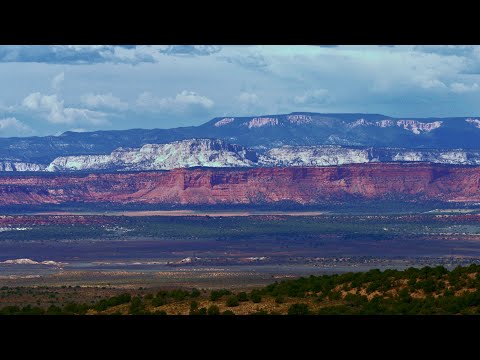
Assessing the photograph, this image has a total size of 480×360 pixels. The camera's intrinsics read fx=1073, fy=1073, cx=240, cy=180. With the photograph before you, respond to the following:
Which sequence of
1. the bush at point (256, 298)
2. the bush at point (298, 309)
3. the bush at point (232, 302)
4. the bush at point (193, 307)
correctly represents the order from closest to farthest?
the bush at point (298, 309)
the bush at point (193, 307)
the bush at point (232, 302)
the bush at point (256, 298)

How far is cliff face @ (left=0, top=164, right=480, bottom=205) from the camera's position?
18975 centimetres

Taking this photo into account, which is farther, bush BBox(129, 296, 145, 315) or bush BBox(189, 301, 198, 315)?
bush BBox(129, 296, 145, 315)

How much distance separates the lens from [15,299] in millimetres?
54906

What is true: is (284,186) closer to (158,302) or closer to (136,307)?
(158,302)

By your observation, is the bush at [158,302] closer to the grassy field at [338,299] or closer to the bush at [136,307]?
the grassy field at [338,299]

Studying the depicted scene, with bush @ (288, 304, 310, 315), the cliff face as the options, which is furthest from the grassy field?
the cliff face

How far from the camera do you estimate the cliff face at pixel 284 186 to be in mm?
189750

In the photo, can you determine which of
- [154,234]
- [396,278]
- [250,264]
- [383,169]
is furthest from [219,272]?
[383,169]

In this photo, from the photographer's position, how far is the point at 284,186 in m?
191

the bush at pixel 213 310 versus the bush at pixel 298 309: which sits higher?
the bush at pixel 213 310

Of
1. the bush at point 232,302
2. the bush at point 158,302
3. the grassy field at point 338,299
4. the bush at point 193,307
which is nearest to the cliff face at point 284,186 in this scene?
the grassy field at point 338,299

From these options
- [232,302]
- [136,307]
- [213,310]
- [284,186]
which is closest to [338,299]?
[232,302]

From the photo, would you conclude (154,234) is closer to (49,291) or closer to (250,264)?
(250,264)

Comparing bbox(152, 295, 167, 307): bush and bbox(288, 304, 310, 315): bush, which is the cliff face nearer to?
bbox(152, 295, 167, 307): bush
